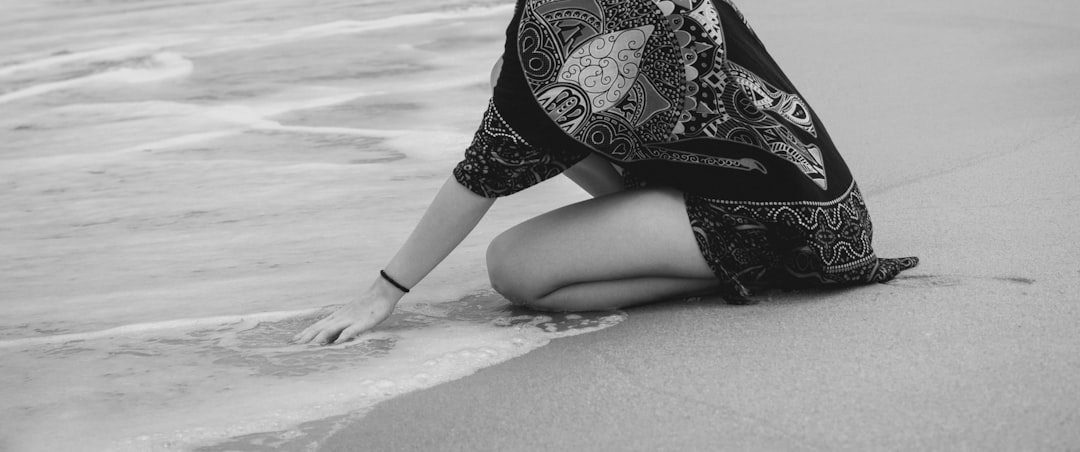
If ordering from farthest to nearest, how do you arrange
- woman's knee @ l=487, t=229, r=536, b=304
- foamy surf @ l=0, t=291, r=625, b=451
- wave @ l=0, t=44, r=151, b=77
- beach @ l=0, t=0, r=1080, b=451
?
wave @ l=0, t=44, r=151, b=77 < woman's knee @ l=487, t=229, r=536, b=304 < foamy surf @ l=0, t=291, r=625, b=451 < beach @ l=0, t=0, r=1080, b=451

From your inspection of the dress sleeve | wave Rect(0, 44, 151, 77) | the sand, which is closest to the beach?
the sand

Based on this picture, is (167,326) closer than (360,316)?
No

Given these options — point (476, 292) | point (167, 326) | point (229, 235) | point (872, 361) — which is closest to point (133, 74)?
point (229, 235)

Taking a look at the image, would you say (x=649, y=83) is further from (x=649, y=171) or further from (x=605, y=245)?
(x=605, y=245)

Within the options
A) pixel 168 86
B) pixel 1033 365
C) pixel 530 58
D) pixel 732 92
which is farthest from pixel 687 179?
pixel 168 86

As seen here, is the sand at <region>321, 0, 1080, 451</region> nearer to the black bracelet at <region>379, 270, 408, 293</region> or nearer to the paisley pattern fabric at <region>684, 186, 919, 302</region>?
the paisley pattern fabric at <region>684, 186, 919, 302</region>

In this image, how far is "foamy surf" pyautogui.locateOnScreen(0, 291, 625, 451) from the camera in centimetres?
187

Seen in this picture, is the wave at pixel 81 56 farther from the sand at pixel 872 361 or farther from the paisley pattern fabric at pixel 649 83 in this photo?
the paisley pattern fabric at pixel 649 83

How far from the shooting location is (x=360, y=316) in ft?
7.14

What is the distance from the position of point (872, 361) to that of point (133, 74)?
4.90 m

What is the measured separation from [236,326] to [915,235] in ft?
4.94

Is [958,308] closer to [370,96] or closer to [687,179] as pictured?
[687,179]

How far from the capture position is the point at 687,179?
213 centimetres

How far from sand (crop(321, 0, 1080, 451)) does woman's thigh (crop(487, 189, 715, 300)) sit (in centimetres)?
11
